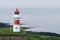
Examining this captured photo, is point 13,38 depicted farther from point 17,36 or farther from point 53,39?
point 53,39

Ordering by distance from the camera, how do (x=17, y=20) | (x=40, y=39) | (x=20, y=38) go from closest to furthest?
(x=20, y=38)
(x=17, y=20)
(x=40, y=39)

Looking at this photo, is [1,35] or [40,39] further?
[40,39]

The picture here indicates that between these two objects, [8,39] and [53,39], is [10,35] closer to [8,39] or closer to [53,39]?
[8,39]

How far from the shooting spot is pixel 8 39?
1449 cm

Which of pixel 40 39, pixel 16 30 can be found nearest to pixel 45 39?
pixel 40 39

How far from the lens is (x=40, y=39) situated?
68.8 ft

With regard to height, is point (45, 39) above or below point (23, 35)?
below

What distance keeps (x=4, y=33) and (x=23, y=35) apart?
3.01 feet

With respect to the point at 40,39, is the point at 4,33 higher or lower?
higher

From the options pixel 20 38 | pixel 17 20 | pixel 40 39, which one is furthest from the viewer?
pixel 40 39

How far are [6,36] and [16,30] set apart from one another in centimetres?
102

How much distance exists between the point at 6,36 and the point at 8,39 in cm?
17

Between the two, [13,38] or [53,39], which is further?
[53,39]

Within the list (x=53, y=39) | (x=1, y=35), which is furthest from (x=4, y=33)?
(x=53, y=39)
